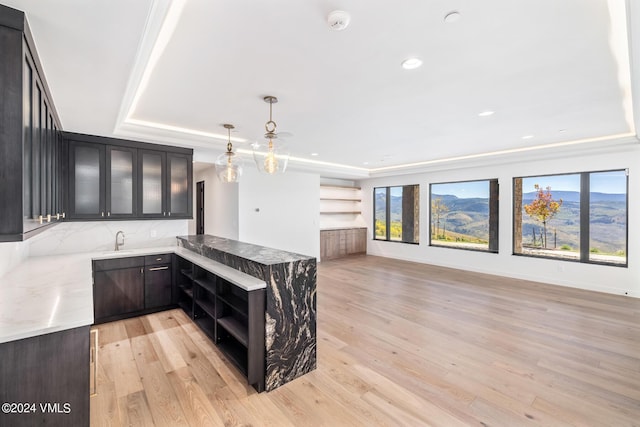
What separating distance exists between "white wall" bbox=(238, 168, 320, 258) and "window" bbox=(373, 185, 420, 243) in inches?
90.1

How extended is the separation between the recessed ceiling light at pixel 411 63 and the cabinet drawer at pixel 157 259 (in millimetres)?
3944

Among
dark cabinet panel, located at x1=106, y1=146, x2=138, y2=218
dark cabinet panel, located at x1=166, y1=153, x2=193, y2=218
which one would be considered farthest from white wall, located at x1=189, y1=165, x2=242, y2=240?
dark cabinet panel, located at x1=106, y1=146, x2=138, y2=218

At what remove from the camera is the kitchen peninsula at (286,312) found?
2416 millimetres

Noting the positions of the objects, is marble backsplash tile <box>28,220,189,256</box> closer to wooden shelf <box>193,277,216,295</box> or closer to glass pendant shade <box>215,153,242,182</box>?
wooden shelf <box>193,277,216,295</box>

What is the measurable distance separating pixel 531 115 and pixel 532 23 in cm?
219

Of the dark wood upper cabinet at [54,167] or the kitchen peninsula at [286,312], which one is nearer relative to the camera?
the dark wood upper cabinet at [54,167]

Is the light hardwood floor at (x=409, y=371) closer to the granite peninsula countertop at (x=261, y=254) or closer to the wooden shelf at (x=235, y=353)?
the wooden shelf at (x=235, y=353)

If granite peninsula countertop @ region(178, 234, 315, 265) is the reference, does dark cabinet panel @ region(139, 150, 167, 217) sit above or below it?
above

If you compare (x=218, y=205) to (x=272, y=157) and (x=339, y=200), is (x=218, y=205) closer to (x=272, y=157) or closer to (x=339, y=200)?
(x=339, y=200)

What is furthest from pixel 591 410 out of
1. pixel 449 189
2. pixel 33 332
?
pixel 449 189

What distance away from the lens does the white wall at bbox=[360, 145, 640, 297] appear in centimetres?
494

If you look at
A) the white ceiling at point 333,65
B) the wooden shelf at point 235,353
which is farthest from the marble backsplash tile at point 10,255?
the wooden shelf at point 235,353

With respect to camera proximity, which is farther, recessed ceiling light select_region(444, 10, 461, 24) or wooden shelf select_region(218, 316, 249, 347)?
wooden shelf select_region(218, 316, 249, 347)

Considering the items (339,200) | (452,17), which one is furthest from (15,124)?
(339,200)
